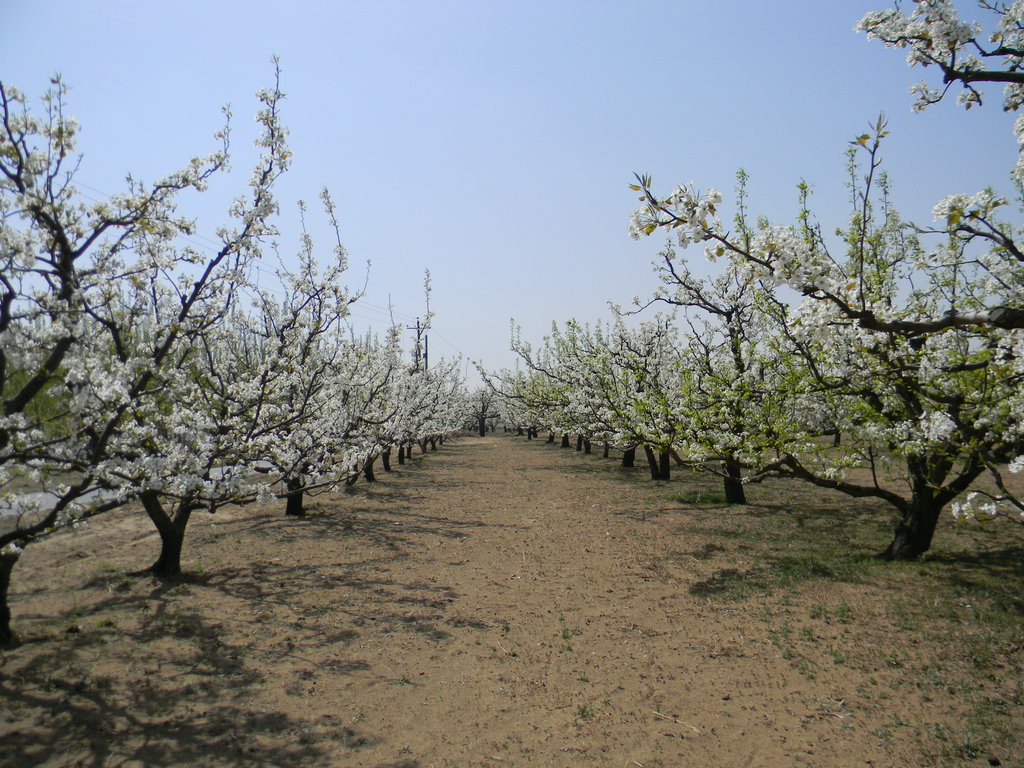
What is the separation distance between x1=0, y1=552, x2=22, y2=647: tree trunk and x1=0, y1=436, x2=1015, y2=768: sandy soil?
0.84 feet

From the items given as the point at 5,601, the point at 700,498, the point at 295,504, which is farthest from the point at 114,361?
the point at 700,498

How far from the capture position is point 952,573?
27.6ft

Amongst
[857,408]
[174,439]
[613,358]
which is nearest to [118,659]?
[174,439]

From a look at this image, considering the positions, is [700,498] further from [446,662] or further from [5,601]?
[5,601]

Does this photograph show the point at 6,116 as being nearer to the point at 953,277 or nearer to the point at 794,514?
the point at 953,277

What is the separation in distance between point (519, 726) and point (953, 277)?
8491mm

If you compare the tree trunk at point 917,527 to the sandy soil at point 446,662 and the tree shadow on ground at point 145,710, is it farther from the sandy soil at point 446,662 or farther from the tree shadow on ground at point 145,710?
the tree shadow on ground at point 145,710

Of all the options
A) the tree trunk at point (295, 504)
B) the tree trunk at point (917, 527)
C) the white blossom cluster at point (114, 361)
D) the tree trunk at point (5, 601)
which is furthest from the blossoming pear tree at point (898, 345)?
the tree trunk at point (295, 504)

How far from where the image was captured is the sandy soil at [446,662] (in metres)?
4.78

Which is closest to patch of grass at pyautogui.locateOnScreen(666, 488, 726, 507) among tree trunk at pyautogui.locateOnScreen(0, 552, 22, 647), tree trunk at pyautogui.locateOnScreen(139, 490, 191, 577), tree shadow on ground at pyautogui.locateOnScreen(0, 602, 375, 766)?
tree trunk at pyautogui.locateOnScreen(139, 490, 191, 577)

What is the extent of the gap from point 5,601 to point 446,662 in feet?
15.9

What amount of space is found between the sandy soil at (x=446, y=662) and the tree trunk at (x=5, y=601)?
256 mm

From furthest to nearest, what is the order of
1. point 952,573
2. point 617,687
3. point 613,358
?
point 613,358
point 952,573
point 617,687

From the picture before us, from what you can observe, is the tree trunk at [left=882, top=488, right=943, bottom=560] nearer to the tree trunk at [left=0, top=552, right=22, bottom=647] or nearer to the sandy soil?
the sandy soil
